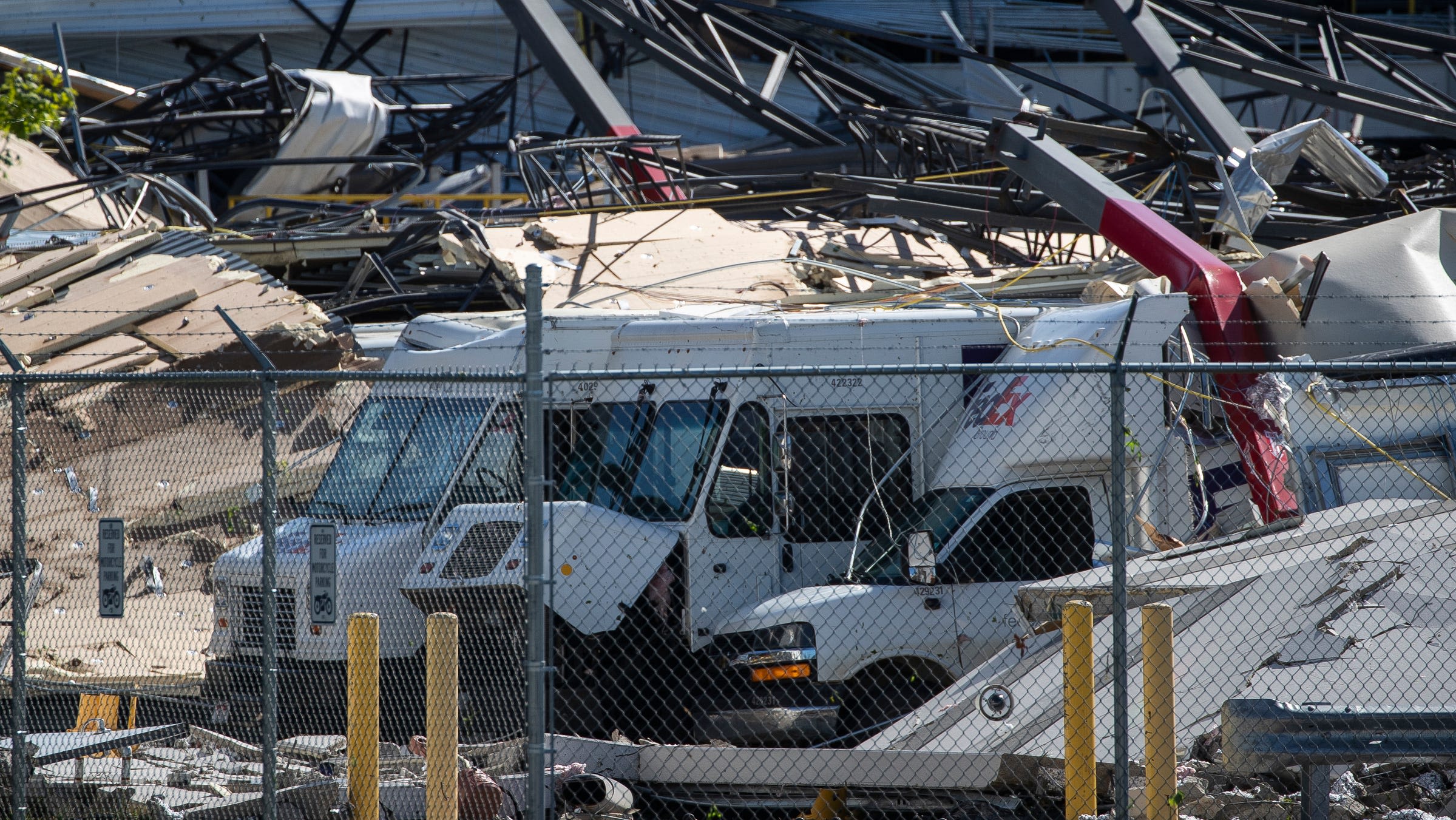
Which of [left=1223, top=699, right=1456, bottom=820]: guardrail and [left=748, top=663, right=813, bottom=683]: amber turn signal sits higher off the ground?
[left=1223, top=699, right=1456, bottom=820]: guardrail

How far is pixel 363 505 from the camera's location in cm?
841

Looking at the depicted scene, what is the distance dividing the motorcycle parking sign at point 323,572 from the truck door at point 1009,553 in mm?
3988

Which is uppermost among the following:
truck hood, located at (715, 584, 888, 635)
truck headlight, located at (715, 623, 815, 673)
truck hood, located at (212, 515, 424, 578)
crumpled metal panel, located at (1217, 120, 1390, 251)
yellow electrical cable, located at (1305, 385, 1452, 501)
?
crumpled metal panel, located at (1217, 120, 1390, 251)

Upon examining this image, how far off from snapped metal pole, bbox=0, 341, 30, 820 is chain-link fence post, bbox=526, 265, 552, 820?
252cm

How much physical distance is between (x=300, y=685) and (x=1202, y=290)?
6892 mm

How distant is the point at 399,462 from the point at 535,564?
3.63 metres

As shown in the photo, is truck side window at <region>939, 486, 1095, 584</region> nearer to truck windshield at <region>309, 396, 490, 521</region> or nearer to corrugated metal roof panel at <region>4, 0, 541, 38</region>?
truck windshield at <region>309, 396, 490, 521</region>

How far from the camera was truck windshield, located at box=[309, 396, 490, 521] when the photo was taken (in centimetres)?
838

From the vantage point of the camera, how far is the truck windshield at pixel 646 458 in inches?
344

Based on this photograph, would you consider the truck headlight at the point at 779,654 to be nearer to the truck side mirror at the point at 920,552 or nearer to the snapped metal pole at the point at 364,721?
the truck side mirror at the point at 920,552

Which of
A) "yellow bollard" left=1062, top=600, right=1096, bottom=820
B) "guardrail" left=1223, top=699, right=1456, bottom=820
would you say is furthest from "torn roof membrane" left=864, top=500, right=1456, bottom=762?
"guardrail" left=1223, top=699, right=1456, bottom=820

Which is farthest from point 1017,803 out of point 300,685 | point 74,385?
point 74,385

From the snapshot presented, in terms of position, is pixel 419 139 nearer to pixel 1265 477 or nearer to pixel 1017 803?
pixel 1265 477

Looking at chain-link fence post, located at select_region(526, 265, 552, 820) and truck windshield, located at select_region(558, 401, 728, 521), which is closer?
chain-link fence post, located at select_region(526, 265, 552, 820)
